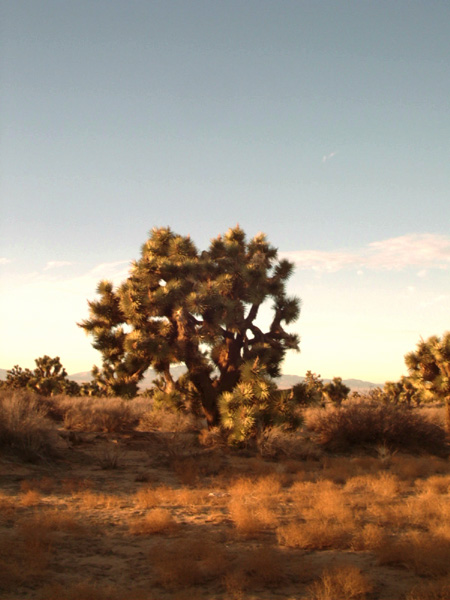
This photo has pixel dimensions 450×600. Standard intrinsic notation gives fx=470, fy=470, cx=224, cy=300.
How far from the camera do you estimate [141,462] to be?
1443cm

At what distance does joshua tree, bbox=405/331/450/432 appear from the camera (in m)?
23.0

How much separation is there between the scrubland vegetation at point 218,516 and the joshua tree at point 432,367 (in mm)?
5471

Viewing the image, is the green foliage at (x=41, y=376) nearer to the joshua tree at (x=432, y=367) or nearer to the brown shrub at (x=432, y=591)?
the joshua tree at (x=432, y=367)

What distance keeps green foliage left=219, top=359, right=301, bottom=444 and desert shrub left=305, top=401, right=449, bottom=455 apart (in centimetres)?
380

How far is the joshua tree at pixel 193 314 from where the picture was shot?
16.8m

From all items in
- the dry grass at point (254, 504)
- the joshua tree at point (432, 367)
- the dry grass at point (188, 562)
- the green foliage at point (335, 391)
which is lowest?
the dry grass at point (254, 504)

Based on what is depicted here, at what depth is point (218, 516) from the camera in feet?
29.0

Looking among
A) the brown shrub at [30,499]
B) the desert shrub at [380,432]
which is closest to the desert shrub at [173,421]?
the desert shrub at [380,432]

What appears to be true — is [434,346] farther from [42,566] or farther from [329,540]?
[42,566]

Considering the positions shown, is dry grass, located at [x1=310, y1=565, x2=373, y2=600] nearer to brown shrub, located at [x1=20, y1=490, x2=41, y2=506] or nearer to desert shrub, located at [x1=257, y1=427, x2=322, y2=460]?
brown shrub, located at [x1=20, y1=490, x2=41, y2=506]

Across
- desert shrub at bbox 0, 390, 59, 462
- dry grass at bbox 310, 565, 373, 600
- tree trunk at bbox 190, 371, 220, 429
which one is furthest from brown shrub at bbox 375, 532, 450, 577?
tree trunk at bbox 190, 371, 220, 429

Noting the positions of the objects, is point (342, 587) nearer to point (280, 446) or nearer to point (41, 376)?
point (280, 446)

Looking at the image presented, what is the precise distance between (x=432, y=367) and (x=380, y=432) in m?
7.00

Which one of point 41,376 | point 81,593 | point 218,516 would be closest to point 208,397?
point 218,516
